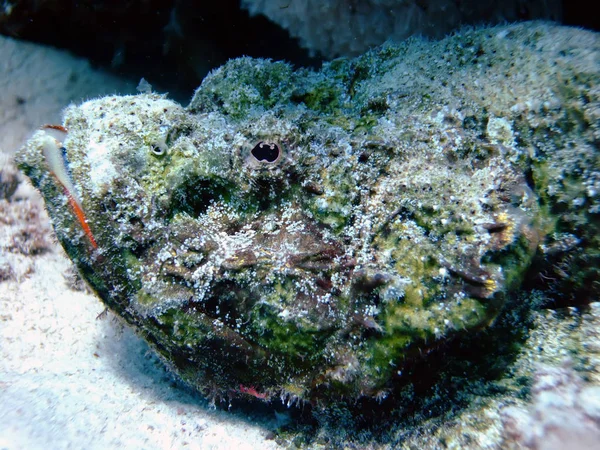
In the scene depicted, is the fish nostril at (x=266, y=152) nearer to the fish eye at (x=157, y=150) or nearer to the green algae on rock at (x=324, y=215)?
the green algae on rock at (x=324, y=215)

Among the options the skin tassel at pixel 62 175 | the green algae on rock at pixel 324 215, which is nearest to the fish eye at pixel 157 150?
the green algae on rock at pixel 324 215

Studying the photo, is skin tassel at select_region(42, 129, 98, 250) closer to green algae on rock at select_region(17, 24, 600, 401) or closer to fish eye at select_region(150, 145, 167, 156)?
green algae on rock at select_region(17, 24, 600, 401)

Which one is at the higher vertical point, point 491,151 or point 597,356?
point 491,151

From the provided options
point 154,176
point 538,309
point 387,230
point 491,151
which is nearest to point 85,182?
point 154,176

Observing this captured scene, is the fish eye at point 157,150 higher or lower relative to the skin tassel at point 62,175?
higher

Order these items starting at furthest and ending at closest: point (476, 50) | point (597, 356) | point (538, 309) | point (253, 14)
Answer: point (253, 14) → point (476, 50) → point (538, 309) → point (597, 356)

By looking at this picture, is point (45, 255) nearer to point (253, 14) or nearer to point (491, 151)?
point (253, 14)

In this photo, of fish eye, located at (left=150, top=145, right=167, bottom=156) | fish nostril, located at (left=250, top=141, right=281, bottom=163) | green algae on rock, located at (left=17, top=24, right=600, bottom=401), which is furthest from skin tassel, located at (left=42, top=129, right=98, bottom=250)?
fish nostril, located at (left=250, top=141, right=281, bottom=163)

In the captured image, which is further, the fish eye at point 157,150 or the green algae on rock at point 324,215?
the fish eye at point 157,150
